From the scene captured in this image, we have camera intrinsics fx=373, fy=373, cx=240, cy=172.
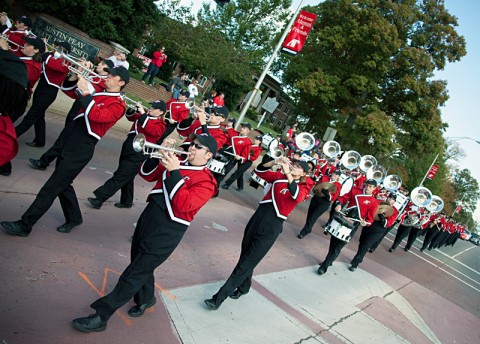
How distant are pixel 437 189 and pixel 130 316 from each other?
57906 mm

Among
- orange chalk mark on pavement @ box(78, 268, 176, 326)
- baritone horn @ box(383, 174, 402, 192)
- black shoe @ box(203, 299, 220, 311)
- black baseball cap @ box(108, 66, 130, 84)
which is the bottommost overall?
orange chalk mark on pavement @ box(78, 268, 176, 326)

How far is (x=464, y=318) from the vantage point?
31.4 feet

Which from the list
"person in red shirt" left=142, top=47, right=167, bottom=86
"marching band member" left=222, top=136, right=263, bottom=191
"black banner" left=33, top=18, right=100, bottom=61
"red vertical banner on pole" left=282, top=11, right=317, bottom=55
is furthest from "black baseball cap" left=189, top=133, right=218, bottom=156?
"person in red shirt" left=142, top=47, right=167, bottom=86

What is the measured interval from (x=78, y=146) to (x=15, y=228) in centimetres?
118

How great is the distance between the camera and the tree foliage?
53.0ft

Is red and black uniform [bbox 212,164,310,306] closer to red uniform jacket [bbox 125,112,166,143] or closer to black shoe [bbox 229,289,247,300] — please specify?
black shoe [bbox 229,289,247,300]

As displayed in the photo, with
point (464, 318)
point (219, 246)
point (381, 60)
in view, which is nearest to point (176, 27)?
point (381, 60)

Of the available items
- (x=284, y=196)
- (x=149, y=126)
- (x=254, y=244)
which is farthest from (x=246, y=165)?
(x=254, y=244)

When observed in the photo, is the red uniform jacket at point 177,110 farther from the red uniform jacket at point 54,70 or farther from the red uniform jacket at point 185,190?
the red uniform jacket at point 185,190

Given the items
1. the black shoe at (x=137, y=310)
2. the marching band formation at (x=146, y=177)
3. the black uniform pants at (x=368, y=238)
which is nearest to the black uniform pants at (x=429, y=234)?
the black uniform pants at (x=368, y=238)

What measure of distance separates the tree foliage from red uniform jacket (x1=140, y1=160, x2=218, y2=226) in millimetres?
15485

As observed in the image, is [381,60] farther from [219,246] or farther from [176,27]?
[219,246]

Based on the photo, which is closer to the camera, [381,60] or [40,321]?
[40,321]

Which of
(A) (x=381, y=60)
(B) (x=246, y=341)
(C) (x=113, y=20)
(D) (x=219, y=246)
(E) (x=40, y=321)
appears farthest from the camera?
(A) (x=381, y=60)
